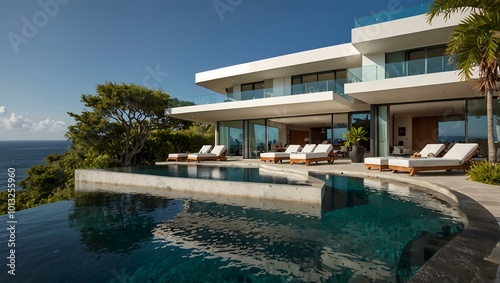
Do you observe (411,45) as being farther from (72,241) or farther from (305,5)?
(72,241)

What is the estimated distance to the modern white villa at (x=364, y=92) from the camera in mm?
11766

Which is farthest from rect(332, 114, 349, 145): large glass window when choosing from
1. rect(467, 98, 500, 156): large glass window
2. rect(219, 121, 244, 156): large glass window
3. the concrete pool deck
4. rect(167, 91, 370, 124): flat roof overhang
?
the concrete pool deck

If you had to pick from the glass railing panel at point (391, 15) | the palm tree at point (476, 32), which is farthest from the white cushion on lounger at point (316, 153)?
the palm tree at point (476, 32)

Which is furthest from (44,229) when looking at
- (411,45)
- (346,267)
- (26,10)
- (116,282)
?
(411,45)

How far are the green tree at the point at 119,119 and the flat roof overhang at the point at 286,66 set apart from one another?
13.7ft

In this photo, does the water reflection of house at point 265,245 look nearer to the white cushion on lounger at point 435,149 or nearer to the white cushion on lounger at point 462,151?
the white cushion on lounger at point 462,151

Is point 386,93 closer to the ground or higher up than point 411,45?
closer to the ground

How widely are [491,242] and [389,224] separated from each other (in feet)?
5.85

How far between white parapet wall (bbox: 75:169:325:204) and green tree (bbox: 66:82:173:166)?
19.6 feet

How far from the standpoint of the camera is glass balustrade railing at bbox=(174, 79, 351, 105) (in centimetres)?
1361

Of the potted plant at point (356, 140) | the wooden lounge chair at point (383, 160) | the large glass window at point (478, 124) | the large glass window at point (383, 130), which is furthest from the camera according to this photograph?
the large glass window at point (383, 130)

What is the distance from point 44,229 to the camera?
4953 millimetres

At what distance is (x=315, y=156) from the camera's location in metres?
13.1

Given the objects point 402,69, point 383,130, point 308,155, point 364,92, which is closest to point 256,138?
point 308,155
